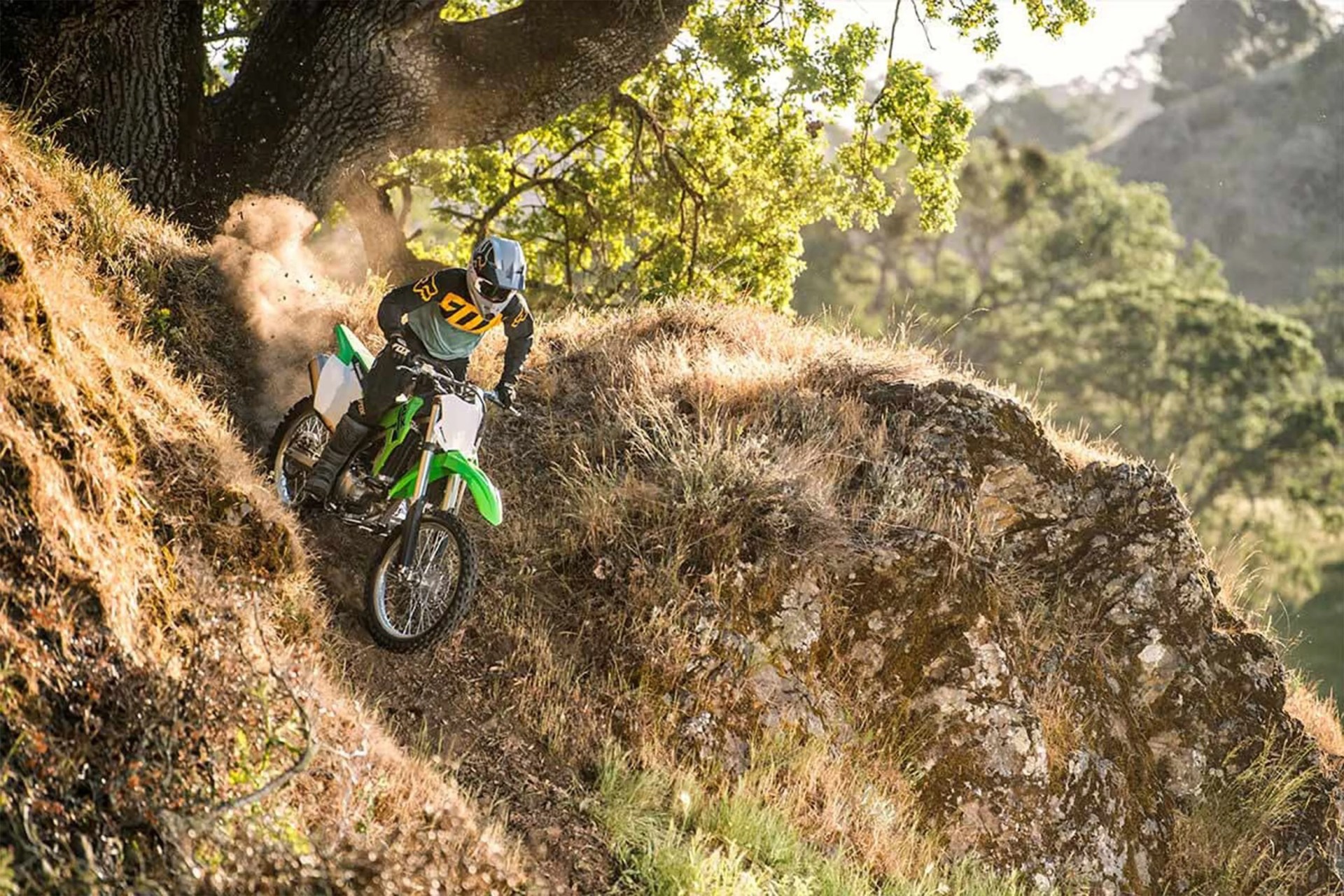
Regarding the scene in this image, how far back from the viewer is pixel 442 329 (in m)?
7.83

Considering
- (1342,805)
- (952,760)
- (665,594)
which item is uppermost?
(665,594)

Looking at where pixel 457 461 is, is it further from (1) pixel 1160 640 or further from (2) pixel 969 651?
(1) pixel 1160 640

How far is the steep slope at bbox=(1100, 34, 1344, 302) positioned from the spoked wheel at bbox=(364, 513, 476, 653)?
9258 centimetres

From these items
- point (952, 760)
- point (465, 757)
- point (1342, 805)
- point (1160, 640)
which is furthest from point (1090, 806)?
point (465, 757)

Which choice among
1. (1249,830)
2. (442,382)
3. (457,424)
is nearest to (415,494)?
(457,424)

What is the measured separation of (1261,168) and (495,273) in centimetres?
10495

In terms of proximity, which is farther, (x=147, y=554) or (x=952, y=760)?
(x=952, y=760)

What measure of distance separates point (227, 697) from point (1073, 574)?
6.07 meters

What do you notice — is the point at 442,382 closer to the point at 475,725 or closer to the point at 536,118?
the point at 475,725

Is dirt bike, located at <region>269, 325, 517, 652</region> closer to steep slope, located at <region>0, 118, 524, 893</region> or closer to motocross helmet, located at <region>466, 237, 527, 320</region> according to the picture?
steep slope, located at <region>0, 118, 524, 893</region>

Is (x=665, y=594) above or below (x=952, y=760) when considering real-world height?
above

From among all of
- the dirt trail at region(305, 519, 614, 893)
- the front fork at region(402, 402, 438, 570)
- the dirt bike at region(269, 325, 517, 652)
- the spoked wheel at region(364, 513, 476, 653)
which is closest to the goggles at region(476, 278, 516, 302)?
the dirt bike at region(269, 325, 517, 652)

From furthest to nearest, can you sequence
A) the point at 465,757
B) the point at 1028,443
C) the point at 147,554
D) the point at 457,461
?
1. the point at 1028,443
2. the point at 457,461
3. the point at 465,757
4. the point at 147,554

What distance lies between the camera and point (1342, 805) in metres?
8.88
